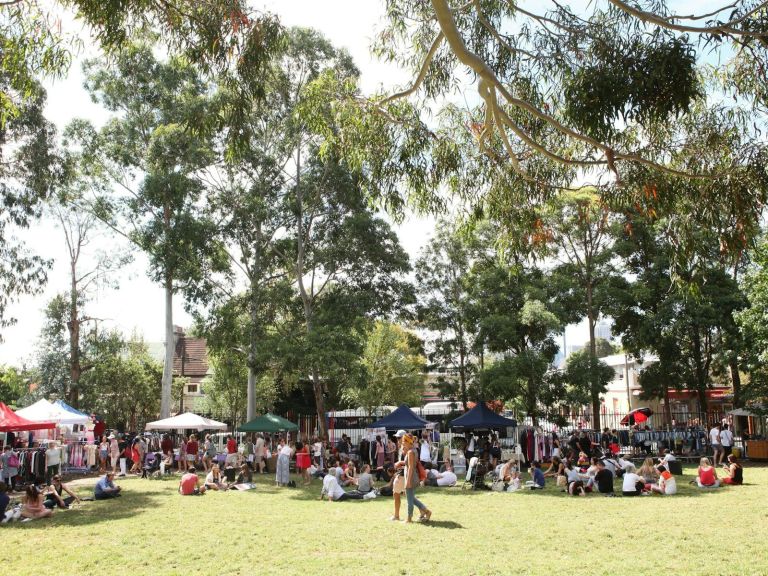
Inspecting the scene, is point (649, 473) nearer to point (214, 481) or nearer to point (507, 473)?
point (507, 473)

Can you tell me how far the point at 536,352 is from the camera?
23.7 m

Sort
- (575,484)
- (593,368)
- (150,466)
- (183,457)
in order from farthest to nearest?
(593,368) < (183,457) < (150,466) < (575,484)

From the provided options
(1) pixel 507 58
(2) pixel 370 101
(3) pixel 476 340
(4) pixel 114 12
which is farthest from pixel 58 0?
(3) pixel 476 340

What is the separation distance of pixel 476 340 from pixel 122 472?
12.3m

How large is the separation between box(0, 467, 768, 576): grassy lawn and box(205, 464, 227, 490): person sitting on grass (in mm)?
2096

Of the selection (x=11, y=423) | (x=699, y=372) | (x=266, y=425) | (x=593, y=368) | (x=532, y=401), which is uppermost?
(x=593, y=368)

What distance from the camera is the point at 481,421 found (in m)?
21.0

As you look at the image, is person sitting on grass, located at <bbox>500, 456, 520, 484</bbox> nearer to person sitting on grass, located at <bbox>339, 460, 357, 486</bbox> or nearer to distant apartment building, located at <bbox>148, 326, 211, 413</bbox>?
person sitting on grass, located at <bbox>339, 460, 357, 486</bbox>

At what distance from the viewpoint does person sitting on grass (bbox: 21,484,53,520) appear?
1132 centimetres

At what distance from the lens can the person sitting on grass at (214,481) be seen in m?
15.8

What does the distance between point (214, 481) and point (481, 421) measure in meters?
8.49

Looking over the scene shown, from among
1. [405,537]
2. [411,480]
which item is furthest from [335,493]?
[405,537]

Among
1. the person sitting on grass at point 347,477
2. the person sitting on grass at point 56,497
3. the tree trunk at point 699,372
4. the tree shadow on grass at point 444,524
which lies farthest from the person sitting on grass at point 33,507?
the tree trunk at point 699,372

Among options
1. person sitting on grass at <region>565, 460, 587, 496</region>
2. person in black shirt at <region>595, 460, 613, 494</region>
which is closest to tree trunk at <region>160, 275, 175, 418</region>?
person sitting on grass at <region>565, 460, 587, 496</region>
